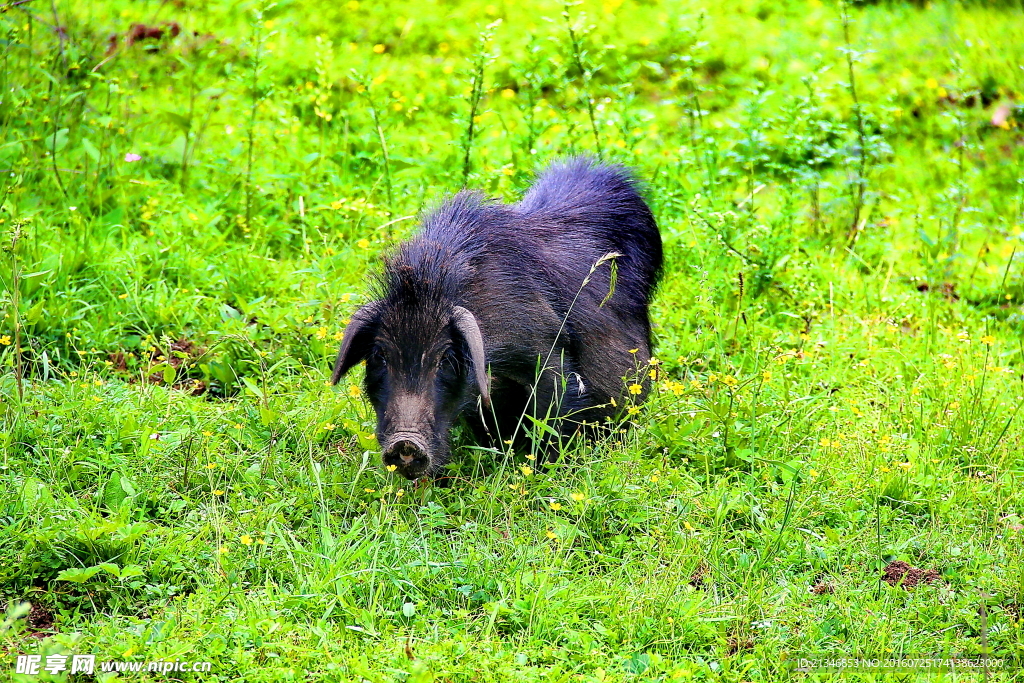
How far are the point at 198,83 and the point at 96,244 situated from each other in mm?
2423

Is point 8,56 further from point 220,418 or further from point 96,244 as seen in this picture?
point 220,418

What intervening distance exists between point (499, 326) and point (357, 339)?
1.91ft

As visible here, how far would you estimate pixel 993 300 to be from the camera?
6406 mm

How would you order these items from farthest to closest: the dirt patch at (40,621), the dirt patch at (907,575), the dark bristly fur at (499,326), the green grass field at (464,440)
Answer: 1. the dark bristly fur at (499,326)
2. the dirt patch at (907,575)
3. the green grass field at (464,440)
4. the dirt patch at (40,621)

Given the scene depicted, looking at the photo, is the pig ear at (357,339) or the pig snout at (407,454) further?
the pig ear at (357,339)

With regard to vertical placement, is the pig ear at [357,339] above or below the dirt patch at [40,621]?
above

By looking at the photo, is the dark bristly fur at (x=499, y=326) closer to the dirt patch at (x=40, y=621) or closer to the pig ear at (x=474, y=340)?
the pig ear at (x=474, y=340)

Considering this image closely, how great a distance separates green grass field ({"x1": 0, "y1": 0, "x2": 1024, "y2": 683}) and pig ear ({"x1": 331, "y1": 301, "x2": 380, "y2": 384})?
365mm

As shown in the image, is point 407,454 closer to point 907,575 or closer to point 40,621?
point 40,621

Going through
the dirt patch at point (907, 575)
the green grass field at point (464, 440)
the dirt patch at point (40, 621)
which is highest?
the green grass field at point (464, 440)

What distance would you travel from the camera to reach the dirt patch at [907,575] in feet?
13.0

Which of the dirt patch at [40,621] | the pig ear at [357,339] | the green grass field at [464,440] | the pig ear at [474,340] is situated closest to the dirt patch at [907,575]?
the green grass field at [464,440]

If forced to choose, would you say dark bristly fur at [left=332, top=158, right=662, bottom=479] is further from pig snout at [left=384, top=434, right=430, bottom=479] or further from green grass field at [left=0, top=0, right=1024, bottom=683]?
green grass field at [left=0, top=0, right=1024, bottom=683]

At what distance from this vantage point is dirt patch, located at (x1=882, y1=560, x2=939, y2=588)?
3959 millimetres
